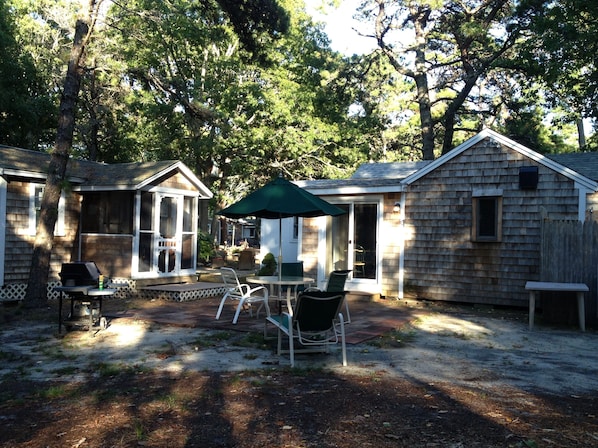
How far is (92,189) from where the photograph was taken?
40.4 feet

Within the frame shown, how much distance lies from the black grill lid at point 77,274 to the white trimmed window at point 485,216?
7352mm

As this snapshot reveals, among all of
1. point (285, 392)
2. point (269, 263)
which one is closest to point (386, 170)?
point (269, 263)

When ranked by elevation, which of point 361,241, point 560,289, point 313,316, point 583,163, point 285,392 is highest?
point 583,163

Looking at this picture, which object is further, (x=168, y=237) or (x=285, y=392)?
A: (x=168, y=237)

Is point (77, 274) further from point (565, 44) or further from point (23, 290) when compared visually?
point (565, 44)

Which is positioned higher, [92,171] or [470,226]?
[92,171]

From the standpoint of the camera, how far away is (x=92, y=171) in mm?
13109

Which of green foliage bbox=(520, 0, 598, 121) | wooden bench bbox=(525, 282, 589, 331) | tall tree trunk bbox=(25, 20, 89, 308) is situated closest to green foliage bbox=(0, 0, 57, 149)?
tall tree trunk bbox=(25, 20, 89, 308)

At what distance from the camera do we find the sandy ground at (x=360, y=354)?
5246 mm

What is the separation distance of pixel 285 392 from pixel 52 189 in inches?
282

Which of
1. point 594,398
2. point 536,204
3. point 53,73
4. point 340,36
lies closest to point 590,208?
point 536,204

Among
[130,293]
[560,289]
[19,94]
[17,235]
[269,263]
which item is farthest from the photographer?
[19,94]

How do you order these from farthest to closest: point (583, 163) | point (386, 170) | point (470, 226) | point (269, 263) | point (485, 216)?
point (386, 170) < point (269, 263) < point (583, 163) < point (470, 226) < point (485, 216)

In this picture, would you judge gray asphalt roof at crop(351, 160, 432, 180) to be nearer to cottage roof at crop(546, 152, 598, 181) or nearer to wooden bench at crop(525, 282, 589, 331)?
cottage roof at crop(546, 152, 598, 181)
